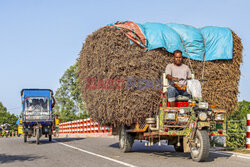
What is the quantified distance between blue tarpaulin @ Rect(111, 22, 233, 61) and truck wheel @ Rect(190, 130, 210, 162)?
2.74 meters

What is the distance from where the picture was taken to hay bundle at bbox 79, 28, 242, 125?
8.91m

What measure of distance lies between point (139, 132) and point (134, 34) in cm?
273

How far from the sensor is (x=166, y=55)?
9461 mm

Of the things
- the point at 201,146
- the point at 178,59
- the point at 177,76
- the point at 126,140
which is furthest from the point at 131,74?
the point at 201,146

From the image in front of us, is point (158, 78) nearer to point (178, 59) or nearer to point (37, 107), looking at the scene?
point (178, 59)

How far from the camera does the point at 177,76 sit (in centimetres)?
907

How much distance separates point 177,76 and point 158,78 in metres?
0.50

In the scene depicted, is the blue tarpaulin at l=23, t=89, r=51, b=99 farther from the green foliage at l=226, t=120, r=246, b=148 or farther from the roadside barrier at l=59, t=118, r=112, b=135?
the green foliage at l=226, t=120, r=246, b=148

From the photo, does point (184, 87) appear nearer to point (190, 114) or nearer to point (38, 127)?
point (190, 114)

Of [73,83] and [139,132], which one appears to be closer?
[139,132]

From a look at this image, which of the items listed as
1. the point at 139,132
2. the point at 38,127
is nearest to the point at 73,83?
the point at 38,127

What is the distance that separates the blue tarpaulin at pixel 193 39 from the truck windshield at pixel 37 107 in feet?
34.2

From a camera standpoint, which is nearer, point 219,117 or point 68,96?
point 219,117

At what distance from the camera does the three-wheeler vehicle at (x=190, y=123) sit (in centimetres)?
768
